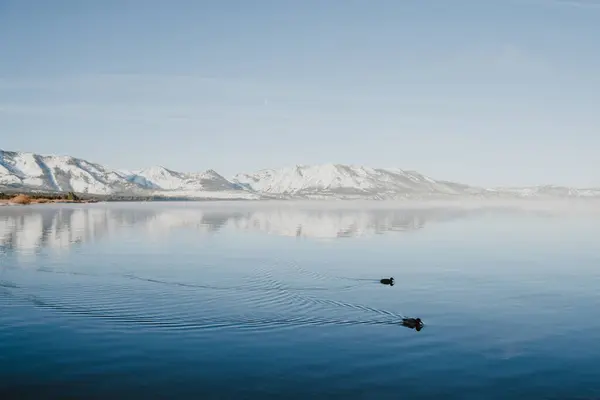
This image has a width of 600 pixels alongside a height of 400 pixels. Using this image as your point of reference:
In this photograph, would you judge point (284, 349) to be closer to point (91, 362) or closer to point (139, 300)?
point (91, 362)

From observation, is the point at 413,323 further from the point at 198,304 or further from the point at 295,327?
the point at 198,304

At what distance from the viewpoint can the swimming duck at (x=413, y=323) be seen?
33.0m

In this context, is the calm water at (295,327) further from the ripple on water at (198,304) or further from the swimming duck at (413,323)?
the swimming duck at (413,323)

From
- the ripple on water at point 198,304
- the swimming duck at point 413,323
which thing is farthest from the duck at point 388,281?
the swimming duck at point 413,323

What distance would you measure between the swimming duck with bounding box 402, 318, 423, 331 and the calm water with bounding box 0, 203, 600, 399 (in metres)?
→ 0.36

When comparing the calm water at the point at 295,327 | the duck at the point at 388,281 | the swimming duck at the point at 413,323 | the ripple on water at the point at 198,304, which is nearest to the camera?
the calm water at the point at 295,327

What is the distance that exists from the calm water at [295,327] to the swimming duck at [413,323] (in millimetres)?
359

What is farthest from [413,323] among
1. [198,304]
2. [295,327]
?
[198,304]

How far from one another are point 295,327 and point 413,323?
21.4 ft

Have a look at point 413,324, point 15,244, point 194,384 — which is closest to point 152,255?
point 15,244

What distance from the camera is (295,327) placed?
3309 cm

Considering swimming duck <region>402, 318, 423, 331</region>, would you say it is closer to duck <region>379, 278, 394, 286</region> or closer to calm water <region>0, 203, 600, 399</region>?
calm water <region>0, 203, 600, 399</region>

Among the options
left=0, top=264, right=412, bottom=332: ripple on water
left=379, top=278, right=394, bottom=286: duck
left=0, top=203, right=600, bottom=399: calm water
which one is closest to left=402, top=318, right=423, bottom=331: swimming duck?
left=0, top=203, right=600, bottom=399: calm water

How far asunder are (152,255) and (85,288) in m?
24.3
